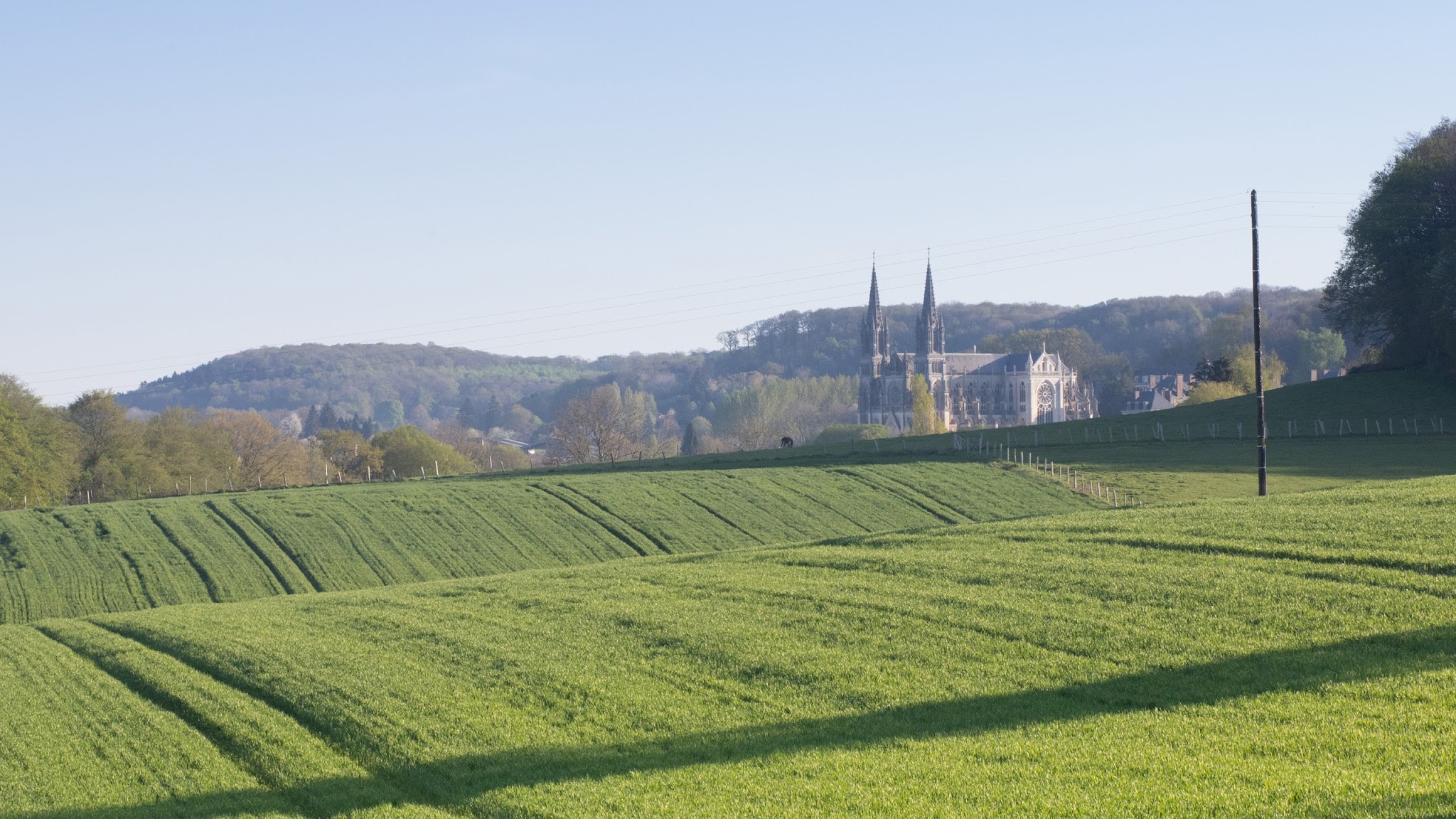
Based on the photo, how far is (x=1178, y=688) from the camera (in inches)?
746

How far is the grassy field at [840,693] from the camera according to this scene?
15812mm

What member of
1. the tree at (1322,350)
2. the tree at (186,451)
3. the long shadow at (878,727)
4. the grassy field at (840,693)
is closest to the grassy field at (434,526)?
the grassy field at (840,693)

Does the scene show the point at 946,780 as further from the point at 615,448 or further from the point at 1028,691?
the point at 615,448

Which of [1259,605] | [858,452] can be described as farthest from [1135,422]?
[1259,605]

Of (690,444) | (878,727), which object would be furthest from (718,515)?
(690,444)

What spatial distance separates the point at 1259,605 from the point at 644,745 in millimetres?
11268

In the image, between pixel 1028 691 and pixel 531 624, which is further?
pixel 531 624

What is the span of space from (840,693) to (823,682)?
0.62 m

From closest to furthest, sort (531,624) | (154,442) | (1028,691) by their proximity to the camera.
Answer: (1028,691) < (531,624) < (154,442)

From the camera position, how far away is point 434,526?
54375 millimetres

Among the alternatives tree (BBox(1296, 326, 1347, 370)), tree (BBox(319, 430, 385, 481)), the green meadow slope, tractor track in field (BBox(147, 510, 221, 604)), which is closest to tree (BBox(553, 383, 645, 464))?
tree (BBox(319, 430, 385, 481))

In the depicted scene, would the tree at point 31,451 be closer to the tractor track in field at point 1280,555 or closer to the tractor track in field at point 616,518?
the tractor track in field at point 616,518

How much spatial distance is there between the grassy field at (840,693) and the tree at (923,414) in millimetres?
132362

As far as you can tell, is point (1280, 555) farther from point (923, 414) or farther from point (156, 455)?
point (923, 414)
